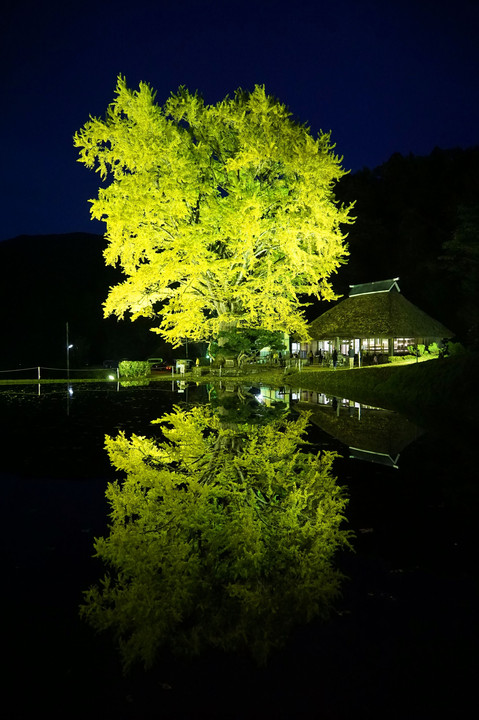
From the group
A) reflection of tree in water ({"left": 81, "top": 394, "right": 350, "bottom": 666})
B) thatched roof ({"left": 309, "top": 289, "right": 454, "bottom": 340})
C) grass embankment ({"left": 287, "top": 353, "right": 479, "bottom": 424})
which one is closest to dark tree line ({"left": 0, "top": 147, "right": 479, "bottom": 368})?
thatched roof ({"left": 309, "top": 289, "right": 454, "bottom": 340})

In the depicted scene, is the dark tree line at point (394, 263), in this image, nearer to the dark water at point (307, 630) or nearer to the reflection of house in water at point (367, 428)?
the reflection of house in water at point (367, 428)

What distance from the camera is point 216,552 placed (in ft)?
15.0

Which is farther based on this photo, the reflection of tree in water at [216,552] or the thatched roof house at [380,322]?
the thatched roof house at [380,322]

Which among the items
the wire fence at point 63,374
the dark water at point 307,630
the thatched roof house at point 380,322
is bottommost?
the dark water at point 307,630

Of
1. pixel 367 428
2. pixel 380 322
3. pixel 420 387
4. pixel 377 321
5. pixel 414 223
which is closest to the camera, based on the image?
pixel 367 428

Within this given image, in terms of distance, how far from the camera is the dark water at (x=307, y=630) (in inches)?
112

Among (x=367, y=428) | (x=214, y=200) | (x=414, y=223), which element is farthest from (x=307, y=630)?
(x=414, y=223)

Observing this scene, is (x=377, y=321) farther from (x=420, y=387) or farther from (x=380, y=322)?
(x=420, y=387)

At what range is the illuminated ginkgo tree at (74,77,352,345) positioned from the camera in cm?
2103

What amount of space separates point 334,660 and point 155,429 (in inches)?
362

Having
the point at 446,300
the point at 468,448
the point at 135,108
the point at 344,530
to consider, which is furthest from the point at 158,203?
the point at 446,300

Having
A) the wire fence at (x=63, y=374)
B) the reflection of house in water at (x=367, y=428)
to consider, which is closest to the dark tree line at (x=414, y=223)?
the wire fence at (x=63, y=374)

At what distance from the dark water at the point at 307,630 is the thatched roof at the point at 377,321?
28092mm

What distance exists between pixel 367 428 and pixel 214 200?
13568mm
